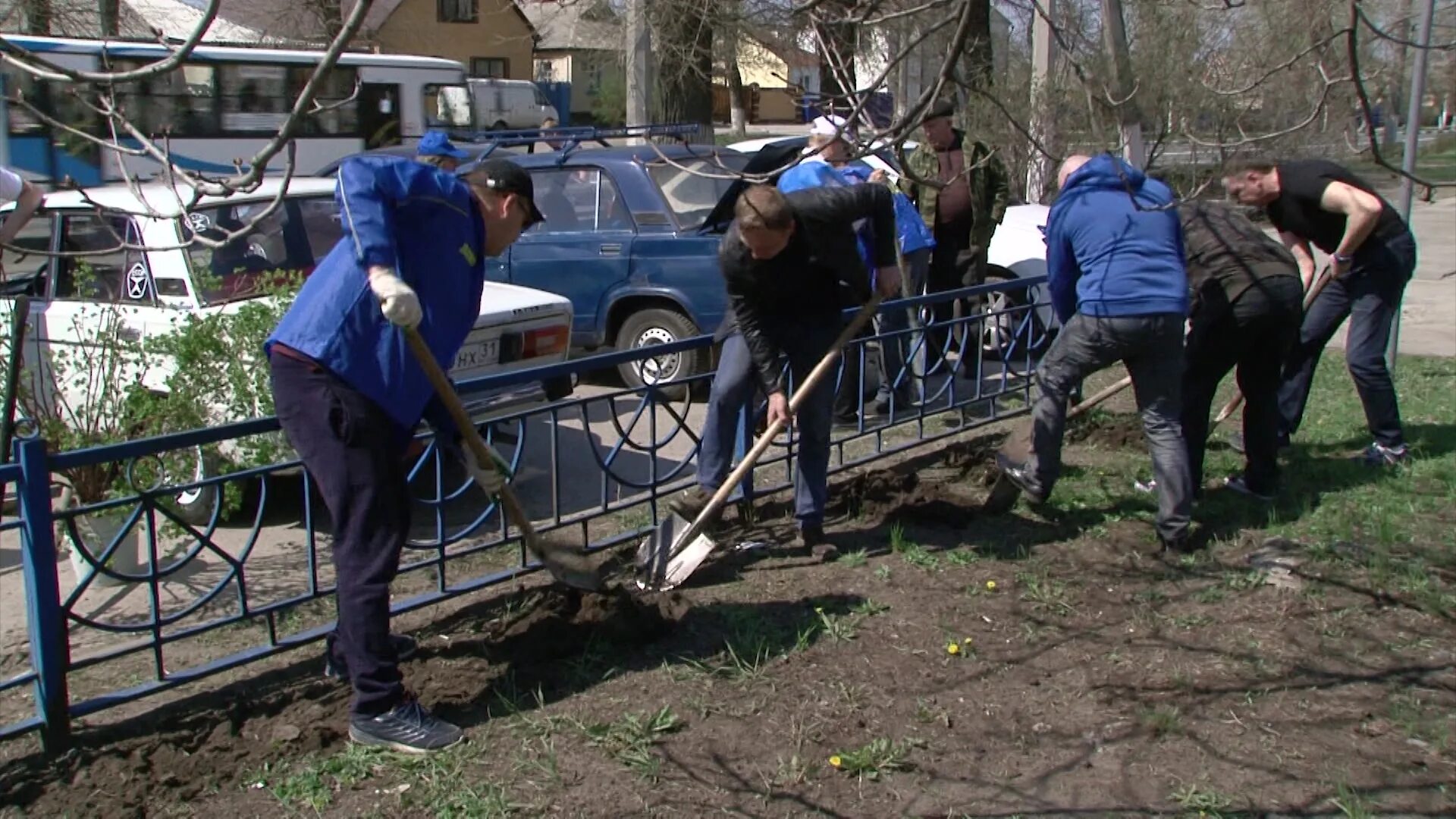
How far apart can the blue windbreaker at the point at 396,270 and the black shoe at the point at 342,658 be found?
784 mm

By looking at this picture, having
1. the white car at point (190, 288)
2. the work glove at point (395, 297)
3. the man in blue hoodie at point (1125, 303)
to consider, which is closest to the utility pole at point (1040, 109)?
the man in blue hoodie at point (1125, 303)

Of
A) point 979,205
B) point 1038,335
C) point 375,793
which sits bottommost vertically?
point 375,793

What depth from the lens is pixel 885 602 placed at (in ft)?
15.3

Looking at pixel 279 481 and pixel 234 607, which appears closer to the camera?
pixel 234 607

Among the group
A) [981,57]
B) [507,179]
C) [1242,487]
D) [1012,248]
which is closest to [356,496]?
[507,179]

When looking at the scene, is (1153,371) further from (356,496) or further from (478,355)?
(356,496)

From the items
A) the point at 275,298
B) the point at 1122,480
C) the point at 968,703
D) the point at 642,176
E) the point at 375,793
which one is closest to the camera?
the point at 375,793

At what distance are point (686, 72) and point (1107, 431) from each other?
28.5 feet

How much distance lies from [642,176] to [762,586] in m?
4.21

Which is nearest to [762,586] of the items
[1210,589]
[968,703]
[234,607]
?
[968,703]

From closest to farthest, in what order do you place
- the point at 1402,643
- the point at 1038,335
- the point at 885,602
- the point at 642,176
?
1. the point at 1402,643
2. the point at 885,602
3. the point at 1038,335
4. the point at 642,176

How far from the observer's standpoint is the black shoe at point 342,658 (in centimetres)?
398

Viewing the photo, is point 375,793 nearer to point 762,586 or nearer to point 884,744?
point 884,744

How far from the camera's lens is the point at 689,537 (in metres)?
4.80
